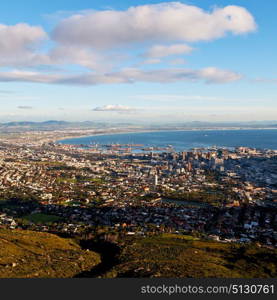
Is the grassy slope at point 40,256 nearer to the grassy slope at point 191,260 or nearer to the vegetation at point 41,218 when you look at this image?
the grassy slope at point 191,260

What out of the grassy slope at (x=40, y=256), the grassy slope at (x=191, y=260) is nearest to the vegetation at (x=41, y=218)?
the grassy slope at (x=40, y=256)

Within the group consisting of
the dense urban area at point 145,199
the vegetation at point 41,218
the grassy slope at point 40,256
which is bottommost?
the vegetation at point 41,218

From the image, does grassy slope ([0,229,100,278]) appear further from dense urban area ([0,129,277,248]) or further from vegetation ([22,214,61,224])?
vegetation ([22,214,61,224])

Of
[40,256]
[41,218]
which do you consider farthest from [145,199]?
[40,256]

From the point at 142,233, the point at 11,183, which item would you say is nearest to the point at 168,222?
the point at 142,233

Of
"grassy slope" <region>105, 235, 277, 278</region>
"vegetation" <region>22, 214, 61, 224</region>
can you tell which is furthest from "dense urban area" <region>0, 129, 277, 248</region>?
"grassy slope" <region>105, 235, 277, 278</region>

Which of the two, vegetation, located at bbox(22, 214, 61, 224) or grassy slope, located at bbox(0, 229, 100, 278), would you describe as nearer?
grassy slope, located at bbox(0, 229, 100, 278)

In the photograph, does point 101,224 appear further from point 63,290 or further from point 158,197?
point 63,290
